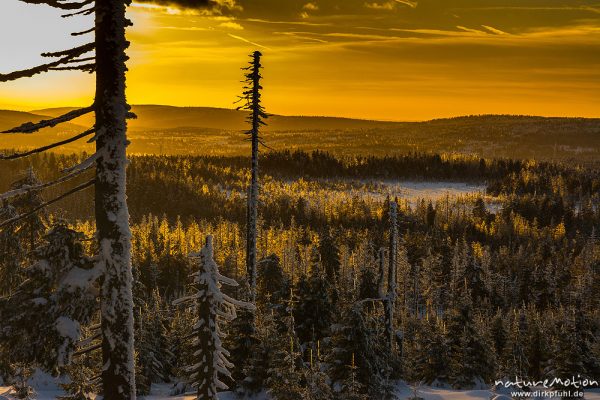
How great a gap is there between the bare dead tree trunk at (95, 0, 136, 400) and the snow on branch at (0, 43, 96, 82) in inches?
7.4

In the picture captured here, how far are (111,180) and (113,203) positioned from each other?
1.06ft

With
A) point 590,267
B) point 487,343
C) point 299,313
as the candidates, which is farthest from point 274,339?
point 590,267

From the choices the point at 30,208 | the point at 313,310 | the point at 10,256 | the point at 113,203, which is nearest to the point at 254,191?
the point at 30,208

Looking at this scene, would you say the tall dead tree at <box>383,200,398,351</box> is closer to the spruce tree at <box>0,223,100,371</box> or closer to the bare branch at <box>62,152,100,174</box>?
the spruce tree at <box>0,223,100,371</box>

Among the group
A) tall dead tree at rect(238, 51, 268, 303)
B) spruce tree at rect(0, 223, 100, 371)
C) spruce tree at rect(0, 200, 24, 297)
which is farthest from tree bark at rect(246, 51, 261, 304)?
spruce tree at rect(0, 223, 100, 371)

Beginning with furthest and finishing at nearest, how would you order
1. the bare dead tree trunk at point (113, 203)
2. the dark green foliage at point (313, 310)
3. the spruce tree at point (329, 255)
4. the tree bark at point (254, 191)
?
the spruce tree at point (329, 255) < the dark green foliage at point (313, 310) < the tree bark at point (254, 191) < the bare dead tree trunk at point (113, 203)

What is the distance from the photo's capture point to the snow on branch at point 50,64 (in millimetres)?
7772

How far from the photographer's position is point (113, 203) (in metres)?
8.42

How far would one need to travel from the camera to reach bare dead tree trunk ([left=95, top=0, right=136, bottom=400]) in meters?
8.32

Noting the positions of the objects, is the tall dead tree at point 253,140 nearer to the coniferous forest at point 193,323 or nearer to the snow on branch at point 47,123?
the coniferous forest at point 193,323

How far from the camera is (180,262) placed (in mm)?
112062

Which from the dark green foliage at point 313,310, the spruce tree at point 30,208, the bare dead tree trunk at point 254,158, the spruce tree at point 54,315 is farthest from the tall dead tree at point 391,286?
the spruce tree at point 54,315

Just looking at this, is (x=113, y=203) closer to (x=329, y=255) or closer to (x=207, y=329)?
(x=207, y=329)

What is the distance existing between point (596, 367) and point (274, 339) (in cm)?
2957
